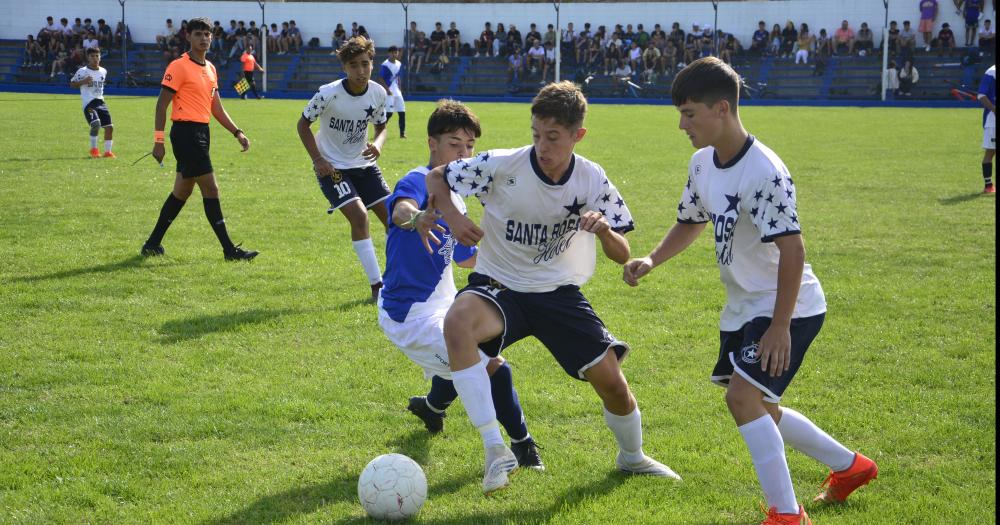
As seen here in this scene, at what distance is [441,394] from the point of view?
15.4ft

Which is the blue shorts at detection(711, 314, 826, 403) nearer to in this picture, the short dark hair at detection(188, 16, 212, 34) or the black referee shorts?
the black referee shorts

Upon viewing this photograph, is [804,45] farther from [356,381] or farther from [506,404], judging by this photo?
[506,404]

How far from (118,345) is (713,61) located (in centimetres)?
429

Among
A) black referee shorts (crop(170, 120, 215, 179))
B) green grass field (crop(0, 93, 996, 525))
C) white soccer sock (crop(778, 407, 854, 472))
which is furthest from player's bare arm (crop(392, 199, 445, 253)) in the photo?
black referee shorts (crop(170, 120, 215, 179))

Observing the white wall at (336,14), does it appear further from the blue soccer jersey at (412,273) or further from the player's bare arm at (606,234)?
the player's bare arm at (606,234)

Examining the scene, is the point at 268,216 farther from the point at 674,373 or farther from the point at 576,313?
the point at 576,313

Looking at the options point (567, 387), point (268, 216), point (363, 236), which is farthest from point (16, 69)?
point (567, 387)

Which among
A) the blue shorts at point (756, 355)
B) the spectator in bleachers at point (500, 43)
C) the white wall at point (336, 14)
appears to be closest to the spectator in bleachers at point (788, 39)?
the white wall at point (336, 14)

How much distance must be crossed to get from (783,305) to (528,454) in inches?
57.5

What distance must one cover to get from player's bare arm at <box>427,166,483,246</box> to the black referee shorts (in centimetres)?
547

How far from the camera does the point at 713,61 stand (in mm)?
3750

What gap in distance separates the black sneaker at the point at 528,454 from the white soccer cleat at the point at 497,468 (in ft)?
1.22

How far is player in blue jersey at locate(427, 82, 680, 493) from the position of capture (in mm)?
4059

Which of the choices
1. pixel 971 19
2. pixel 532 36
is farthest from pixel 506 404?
pixel 532 36
